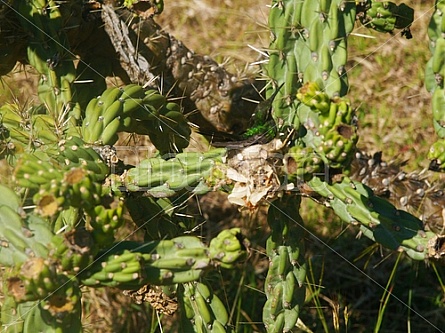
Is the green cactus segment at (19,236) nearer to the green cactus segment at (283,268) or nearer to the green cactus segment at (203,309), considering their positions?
the green cactus segment at (203,309)

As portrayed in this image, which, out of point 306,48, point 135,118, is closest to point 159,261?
point 135,118

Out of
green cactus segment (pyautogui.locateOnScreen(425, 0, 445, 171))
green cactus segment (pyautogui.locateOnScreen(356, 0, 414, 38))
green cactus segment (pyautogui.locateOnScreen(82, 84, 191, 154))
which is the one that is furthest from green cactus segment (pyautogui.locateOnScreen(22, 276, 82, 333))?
green cactus segment (pyautogui.locateOnScreen(356, 0, 414, 38))

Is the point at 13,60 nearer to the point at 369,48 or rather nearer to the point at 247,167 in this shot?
the point at 247,167

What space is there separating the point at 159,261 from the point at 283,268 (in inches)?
23.6

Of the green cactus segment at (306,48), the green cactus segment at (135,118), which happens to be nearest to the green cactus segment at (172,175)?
the green cactus segment at (135,118)

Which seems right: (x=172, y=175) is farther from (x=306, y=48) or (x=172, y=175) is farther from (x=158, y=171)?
(x=306, y=48)

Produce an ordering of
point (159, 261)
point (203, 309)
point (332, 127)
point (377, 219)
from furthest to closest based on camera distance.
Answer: point (203, 309) < point (377, 219) < point (332, 127) < point (159, 261)

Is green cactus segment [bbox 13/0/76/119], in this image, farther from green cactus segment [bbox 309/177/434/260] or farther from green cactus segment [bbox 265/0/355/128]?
green cactus segment [bbox 309/177/434/260]

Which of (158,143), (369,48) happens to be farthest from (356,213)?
(369,48)

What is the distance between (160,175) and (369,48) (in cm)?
215

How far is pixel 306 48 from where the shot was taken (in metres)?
1.90

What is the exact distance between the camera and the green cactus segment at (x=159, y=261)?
1.46 m

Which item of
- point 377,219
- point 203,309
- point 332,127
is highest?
point 332,127

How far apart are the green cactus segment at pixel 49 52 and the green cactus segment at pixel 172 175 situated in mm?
374
